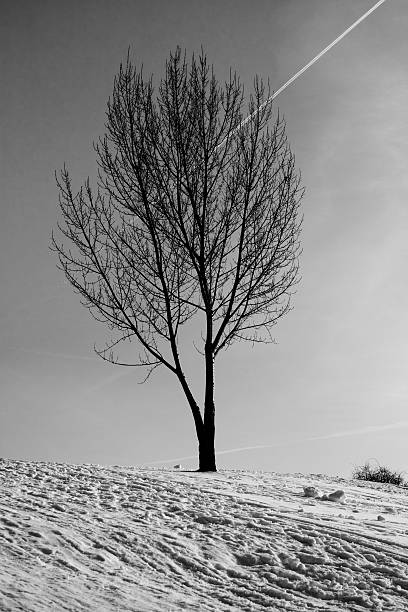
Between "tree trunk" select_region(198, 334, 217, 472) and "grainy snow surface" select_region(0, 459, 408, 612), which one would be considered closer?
"grainy snow surface" select_region(0, 459, 408, 612)

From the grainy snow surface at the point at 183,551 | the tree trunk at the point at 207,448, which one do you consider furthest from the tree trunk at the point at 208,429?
the grainy snow surface at the point at 183,551

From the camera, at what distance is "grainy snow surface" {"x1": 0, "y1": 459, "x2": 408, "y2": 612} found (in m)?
3.65

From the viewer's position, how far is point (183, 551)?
4.28 m

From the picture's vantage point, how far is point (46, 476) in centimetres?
635

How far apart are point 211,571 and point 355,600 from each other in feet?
2.86

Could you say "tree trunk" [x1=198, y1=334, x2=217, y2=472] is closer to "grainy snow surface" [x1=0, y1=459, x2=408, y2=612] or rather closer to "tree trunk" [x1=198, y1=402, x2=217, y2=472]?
"tree trunk" [x1=198, y1=402, x2=217, y2=472]

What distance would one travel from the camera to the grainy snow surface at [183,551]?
3.65 meters

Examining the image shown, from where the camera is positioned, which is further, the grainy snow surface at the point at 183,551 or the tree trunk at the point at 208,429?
the tree trunk at the point at 208,429

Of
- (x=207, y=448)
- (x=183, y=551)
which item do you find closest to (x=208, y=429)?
(x=207, y=448)

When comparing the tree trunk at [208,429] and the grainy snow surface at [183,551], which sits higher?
the tree trunk at [208,429]

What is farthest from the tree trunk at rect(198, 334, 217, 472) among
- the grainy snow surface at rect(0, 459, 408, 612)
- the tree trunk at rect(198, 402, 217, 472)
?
the grainy snow surface at rect(0, 459, 408, 612)

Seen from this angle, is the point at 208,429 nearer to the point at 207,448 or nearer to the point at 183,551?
the point at 207,448

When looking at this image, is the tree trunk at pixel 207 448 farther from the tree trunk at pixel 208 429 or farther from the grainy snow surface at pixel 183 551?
the grainy snow surface at pixel 183 551

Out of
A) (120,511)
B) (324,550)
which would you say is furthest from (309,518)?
(120,511)
